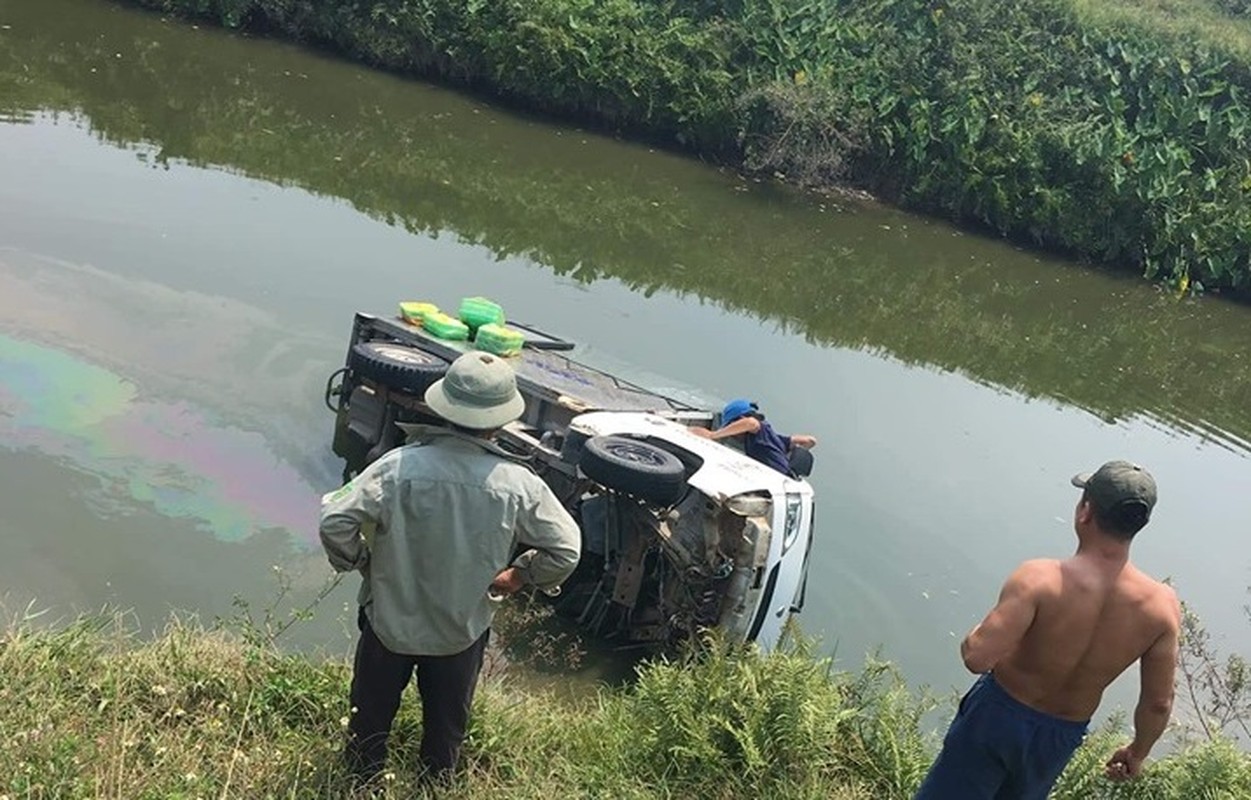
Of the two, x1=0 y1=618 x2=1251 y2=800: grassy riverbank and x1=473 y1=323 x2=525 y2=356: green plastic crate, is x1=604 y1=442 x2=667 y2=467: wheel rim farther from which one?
x1=473 y1=323 x2=525 y2=356: green plastic crate

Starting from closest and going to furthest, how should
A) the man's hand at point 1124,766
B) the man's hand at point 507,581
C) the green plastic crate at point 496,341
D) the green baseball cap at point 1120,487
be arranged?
1. the green baseball cap at point 1120,487
2. the man's hand at point 507,581
3. the man's hand at point 1124,766
4. the green plastic crate at point 496,341

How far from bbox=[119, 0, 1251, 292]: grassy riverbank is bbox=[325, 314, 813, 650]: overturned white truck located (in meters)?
16.2

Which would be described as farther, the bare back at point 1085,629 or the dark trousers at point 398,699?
the dark trousers at point 398,699

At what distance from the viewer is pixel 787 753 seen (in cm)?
487

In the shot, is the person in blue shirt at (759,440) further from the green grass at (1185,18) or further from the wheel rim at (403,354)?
the green grass at (1185,18)

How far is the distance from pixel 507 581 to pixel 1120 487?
79.3 inches

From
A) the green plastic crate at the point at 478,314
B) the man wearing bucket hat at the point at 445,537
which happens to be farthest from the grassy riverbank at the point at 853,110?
the man wearing bucket hat at the point at 445,537

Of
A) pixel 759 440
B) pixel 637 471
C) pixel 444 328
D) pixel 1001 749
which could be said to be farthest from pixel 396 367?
pixel 1001 749

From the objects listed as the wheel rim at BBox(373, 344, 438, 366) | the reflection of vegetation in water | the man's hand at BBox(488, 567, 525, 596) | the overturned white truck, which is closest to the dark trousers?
the man's hand at BBox(488, 567, 525, 596)

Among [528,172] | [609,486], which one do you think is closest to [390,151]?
[528,172]

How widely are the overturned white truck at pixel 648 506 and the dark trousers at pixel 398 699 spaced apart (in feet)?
7.33

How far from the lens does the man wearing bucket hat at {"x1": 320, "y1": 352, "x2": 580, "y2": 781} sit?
3775 mm

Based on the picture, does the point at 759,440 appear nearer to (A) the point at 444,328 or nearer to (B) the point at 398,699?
(A) the point at 444,328

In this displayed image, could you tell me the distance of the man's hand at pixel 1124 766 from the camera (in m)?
4.28
